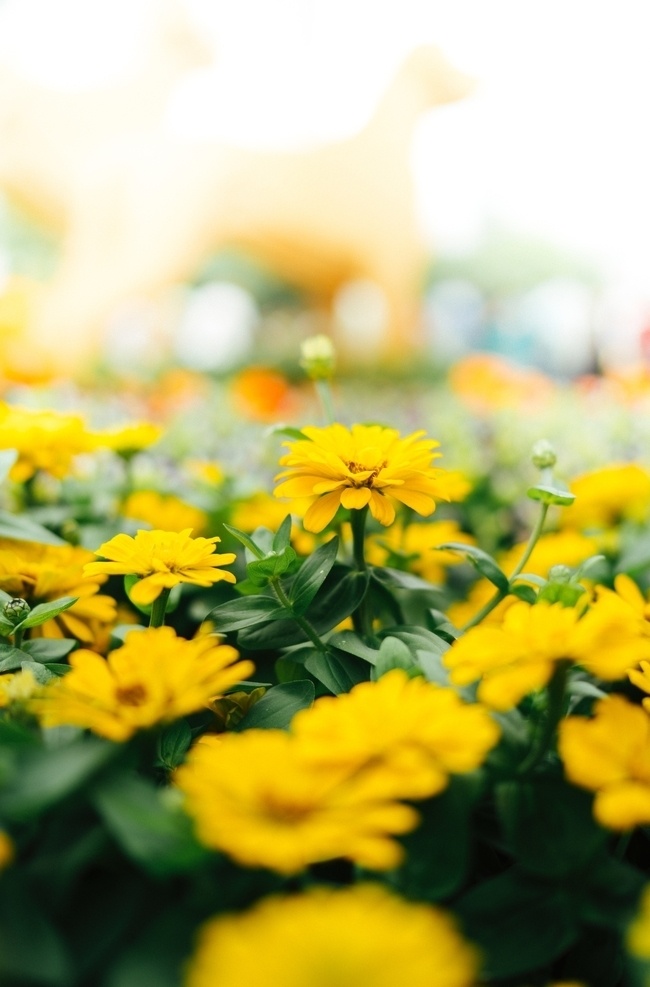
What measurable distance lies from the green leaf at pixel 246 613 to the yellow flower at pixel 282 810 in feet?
0.59

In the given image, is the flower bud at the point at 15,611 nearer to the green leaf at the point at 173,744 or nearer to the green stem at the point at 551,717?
the green leaf at the point at 173,744

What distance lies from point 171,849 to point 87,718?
7 cm

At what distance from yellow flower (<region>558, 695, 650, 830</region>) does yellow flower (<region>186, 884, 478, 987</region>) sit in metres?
0.09

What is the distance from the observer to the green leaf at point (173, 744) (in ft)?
1.34

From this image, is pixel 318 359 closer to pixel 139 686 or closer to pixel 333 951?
pixel 139 686

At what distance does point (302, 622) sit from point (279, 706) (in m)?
0.05

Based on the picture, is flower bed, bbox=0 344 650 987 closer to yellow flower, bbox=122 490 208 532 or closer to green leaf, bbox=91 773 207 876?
green leaf, bbox=91 773 207 876

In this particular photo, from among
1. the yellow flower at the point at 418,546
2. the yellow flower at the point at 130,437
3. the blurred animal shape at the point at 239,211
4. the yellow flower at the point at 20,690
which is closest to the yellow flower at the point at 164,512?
the yellow flower at the point at 130,437

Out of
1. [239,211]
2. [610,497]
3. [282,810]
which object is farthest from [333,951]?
[239,211]

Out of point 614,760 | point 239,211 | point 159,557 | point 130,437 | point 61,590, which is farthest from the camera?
point 239,211

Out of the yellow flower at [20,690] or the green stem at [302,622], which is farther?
the green stem at [302,622]

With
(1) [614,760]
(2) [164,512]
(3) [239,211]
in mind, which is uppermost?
(1) [614,760]

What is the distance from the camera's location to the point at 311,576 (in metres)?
0.48

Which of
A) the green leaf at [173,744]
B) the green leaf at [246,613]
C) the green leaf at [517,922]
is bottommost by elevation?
the green leaf at [173,744]
